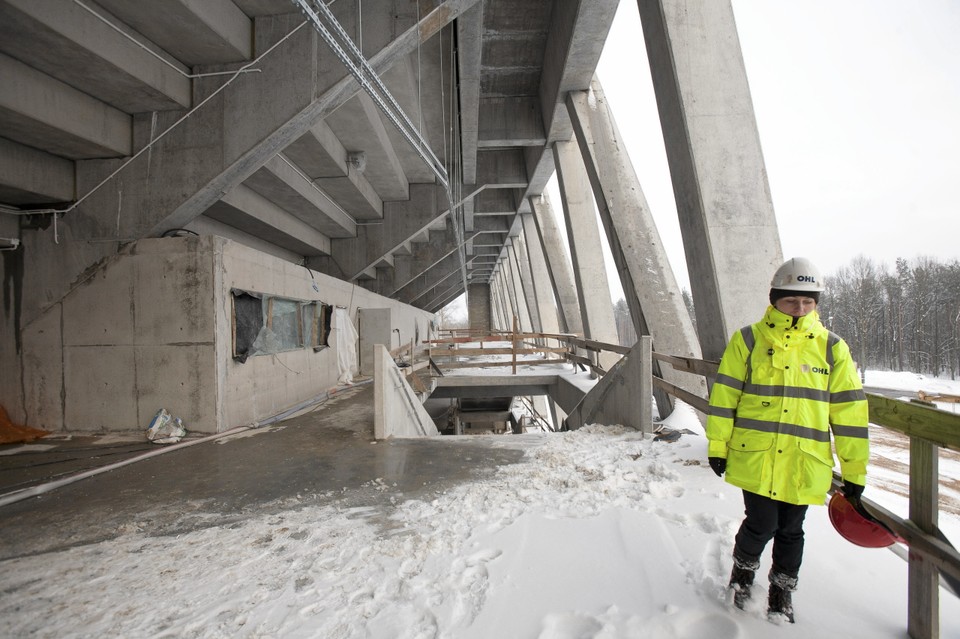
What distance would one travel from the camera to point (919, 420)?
→ 185cm

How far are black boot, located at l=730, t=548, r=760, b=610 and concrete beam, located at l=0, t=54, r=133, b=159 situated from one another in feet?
26.0

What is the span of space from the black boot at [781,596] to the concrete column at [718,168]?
326cm

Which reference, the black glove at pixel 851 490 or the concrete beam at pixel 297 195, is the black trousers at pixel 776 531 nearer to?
the black glove at pixel 851 490

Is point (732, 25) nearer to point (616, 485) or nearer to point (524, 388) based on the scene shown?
point (616, 485)

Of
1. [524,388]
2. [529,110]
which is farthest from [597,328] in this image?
[529,110]

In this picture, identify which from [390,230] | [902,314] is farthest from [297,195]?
[902,314]

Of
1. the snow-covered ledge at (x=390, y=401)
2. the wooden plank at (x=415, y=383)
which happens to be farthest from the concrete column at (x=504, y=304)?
the snow-covered ledge at (x=390, y=401)

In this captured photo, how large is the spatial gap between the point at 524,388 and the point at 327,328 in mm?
6240

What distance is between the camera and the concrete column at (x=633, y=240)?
7.88 metres

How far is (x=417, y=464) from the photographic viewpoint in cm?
479

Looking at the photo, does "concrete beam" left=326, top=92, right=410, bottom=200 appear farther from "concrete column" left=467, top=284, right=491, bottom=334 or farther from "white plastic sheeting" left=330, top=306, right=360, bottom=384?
"concrete column" left=467, top=284, right=491, bottom=334

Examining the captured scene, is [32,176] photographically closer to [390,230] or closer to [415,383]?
[415,383]

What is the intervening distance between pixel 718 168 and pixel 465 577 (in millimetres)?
4962

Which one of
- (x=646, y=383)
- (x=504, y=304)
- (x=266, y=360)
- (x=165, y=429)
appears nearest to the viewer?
A: (x=646, y=383)
